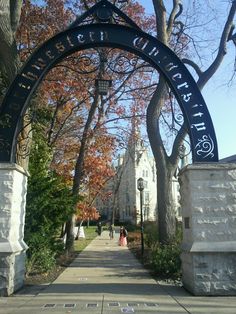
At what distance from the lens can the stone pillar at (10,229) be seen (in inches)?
383

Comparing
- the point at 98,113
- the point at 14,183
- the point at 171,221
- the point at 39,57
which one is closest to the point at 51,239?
the point at 171,221

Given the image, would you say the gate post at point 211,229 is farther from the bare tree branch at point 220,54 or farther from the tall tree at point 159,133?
the bare tree branch at point 220,54

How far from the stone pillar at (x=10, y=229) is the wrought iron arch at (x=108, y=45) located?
0.45 meters

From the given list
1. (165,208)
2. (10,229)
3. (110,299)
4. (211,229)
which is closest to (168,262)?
(165,208)

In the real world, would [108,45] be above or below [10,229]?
above

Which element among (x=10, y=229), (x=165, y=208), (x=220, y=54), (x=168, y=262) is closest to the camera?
(x=10, y=229)

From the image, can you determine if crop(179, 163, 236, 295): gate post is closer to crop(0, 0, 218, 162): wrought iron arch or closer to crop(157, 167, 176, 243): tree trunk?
crop(0, 0, 218, 162): wrought iron arch

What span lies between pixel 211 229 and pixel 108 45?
5.25m

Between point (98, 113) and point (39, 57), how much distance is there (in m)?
15.7

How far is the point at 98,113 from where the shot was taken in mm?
26734

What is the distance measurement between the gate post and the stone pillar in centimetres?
403

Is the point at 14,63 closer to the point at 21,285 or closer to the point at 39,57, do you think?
the point at 39,57

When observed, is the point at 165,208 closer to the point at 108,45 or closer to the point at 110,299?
the point at 108,45

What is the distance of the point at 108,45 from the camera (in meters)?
11.3
